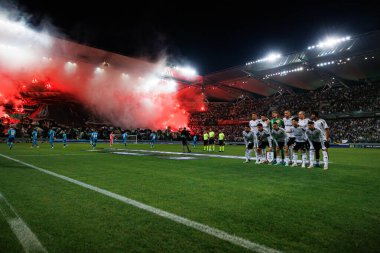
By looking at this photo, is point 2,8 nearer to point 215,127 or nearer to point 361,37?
point 215,127

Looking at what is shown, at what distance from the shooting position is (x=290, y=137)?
11.0 metres

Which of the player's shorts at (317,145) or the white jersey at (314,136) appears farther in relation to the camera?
the player's shorts at (317,145)

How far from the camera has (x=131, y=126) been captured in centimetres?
5631

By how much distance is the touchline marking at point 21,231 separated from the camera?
2793 millimetres

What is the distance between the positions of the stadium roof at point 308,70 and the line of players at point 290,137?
28.9 meters

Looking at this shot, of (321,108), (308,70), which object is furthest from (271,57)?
(321,108)

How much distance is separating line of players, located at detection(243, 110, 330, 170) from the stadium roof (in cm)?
2889

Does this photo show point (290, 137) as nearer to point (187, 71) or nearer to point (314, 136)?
point (314, 136)

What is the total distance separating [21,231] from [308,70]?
46285 mm

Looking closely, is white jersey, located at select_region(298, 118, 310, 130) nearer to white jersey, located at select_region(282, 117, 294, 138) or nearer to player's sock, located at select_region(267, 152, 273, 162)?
white jersey, located at select_region(282, 117, 294, 138)

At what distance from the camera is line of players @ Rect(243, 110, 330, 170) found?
32.8ft

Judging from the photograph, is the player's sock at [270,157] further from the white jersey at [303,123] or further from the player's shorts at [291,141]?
the white jersey at [303,123]

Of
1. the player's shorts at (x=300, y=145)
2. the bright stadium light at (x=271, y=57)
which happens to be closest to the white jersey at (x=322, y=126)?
the player's shorts at (x=300, y=145)

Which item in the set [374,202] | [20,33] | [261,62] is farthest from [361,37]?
[20,33]
